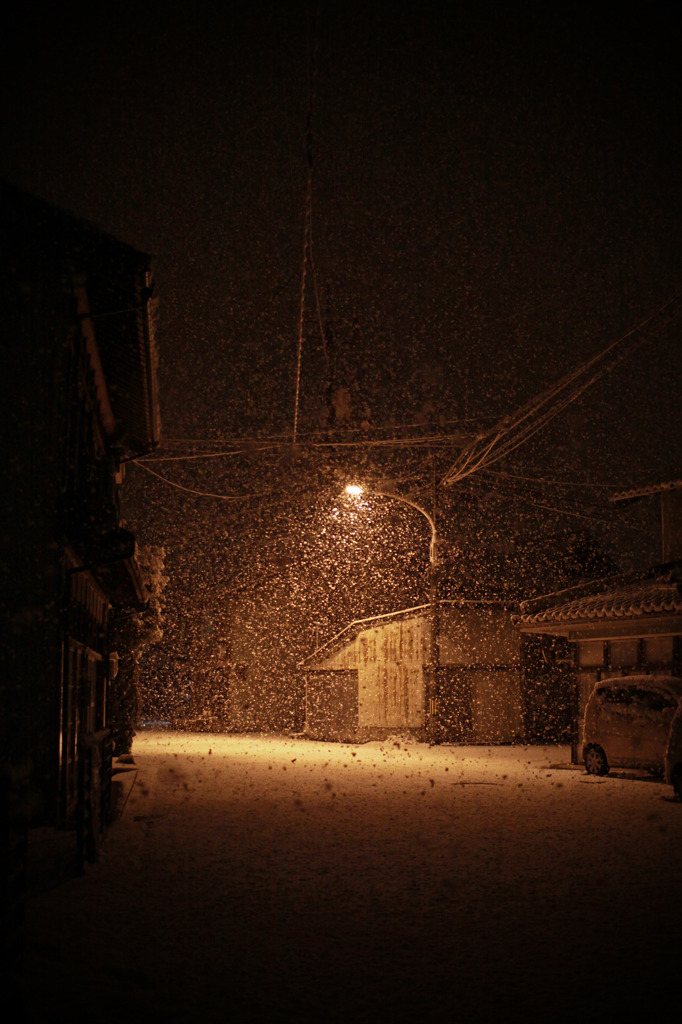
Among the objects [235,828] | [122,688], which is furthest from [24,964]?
[122,688]

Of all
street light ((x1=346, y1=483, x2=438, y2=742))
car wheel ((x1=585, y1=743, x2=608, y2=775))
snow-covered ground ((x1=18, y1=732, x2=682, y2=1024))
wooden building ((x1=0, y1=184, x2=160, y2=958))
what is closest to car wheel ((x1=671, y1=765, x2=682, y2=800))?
snow-covered ground ((x1=18, y1=732, x2=682, y2=1024))

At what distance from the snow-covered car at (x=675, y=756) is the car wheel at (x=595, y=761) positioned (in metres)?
3.57

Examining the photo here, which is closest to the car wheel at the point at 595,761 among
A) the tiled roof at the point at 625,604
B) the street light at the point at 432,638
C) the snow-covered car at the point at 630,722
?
the snow-covered car at the point at 630,722

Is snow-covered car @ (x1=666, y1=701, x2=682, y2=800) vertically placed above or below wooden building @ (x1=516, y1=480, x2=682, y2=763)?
below

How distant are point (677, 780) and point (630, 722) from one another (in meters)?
3.00

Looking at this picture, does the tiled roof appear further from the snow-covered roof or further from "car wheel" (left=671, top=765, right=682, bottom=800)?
"car wheel" (left=671, top=765, right=682, bottom=800)

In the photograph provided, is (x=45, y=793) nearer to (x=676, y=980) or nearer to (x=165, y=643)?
(x=676, y=980)

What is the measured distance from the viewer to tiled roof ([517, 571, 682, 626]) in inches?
742

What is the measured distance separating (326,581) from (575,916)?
32521 mm

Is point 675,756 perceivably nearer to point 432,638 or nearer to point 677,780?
point 677,780

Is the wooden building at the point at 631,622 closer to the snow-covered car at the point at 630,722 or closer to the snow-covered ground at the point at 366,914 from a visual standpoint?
the snow-covered car at the point at 630,722

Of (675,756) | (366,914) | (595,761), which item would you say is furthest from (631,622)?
(366,914)

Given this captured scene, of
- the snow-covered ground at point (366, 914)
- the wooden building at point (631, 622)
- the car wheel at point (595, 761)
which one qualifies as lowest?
the car wheel at point (595, 761)

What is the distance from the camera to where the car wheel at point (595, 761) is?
727 inches
